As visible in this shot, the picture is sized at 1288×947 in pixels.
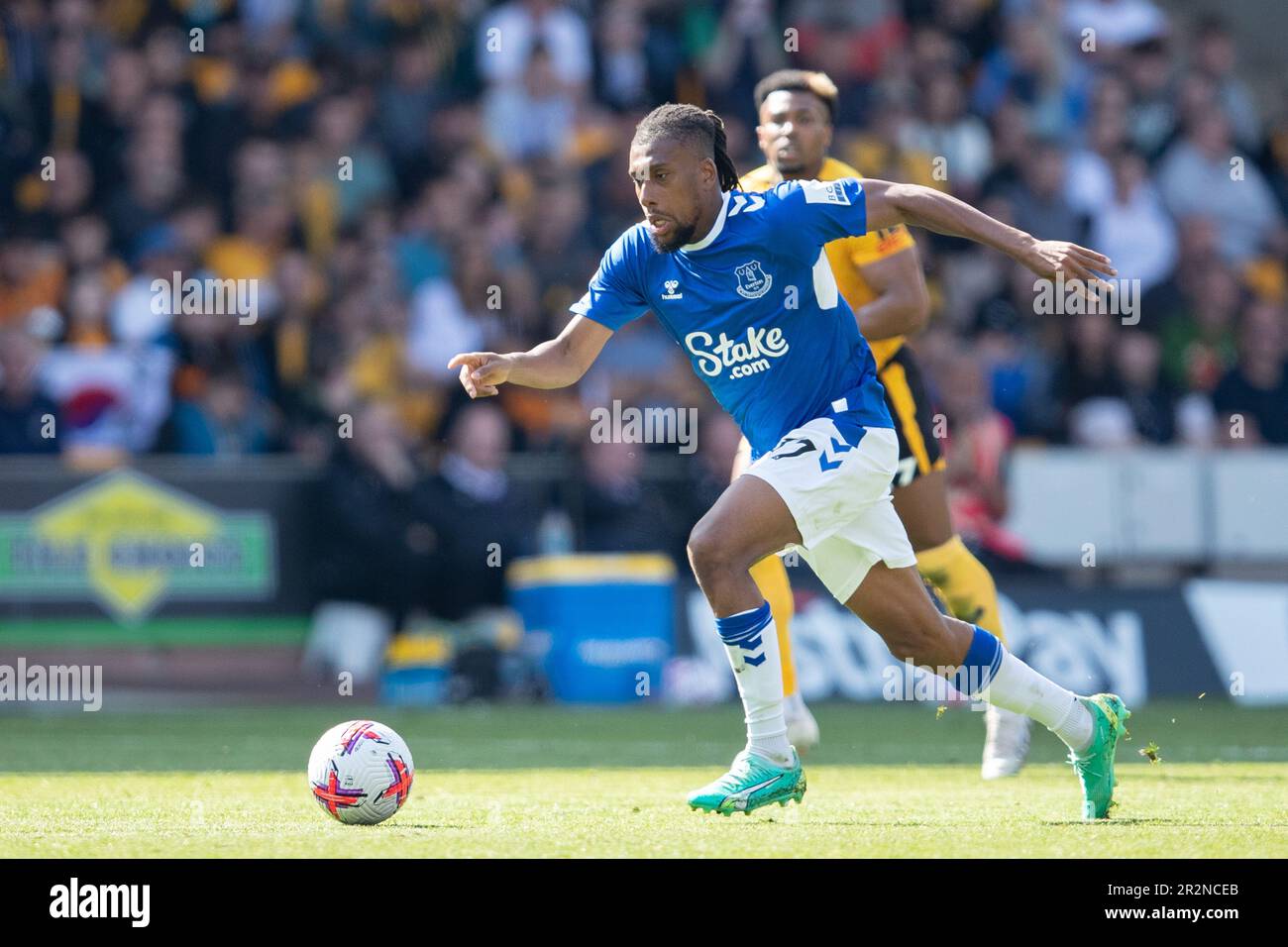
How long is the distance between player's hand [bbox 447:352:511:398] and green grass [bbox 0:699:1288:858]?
1.46 meters

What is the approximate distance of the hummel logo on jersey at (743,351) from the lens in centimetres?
703

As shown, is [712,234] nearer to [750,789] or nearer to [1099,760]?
[750,789]

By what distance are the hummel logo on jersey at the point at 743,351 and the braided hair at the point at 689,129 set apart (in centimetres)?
60

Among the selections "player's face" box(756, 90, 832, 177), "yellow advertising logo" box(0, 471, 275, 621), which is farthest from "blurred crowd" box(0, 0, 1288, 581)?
"player's face" box(756, 90, 832, 177)

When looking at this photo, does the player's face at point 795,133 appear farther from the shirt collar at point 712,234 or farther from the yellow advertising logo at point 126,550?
the yellow advertising logo at point 126,550

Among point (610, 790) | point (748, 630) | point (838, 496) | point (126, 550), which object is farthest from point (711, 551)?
point (126, 550)

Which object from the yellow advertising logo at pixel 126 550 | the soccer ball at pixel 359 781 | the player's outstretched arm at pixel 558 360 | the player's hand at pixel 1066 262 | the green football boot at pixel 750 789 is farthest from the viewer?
the yellow advertising logo at pixel 126 550

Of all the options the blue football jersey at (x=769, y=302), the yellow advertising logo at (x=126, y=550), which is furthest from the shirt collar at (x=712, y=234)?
the yellow advertising logo at (x=126, y=550)

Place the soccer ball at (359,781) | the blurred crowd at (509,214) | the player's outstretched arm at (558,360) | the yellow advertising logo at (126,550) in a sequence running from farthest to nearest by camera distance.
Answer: the blurred crowd at (509,214) < the yellow advertising logo at (126,550) < the player's outstretched arm at (558,360) < the soccer ball at (359,781)

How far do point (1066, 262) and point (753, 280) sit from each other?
107 centimetres

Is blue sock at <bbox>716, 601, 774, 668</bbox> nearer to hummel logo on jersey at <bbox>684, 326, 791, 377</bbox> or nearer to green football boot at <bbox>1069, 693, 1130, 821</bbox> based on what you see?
hummel logo on jersey at <bbox>684, 326, 791, 377</bbox>

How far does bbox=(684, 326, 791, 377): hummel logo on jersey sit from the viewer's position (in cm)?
703

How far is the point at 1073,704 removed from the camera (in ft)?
23.5

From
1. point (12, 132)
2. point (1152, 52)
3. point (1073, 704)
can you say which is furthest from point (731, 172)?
point (1152, 52)
